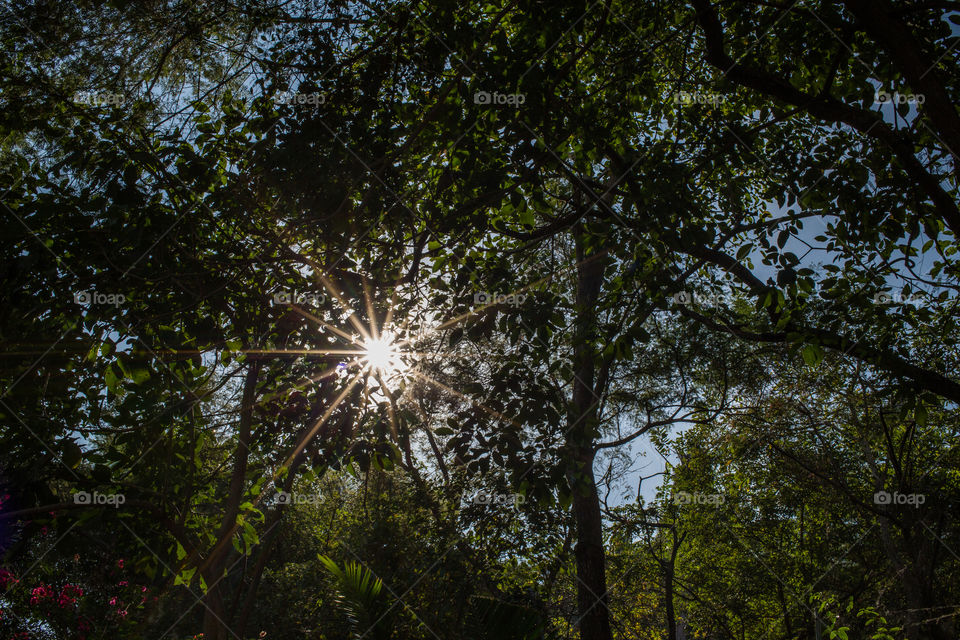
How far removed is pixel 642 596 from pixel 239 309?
9.04m

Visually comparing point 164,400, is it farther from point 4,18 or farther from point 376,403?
point 4,18

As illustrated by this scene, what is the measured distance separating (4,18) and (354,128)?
2644mm

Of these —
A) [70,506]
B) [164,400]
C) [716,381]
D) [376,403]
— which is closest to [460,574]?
[376,403]

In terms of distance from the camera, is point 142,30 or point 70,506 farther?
point 142,30

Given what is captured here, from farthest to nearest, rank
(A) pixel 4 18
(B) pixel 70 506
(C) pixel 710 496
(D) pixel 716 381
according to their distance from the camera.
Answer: (C) pixel 710 496 → (D) pixel 716 381 → (A) pixel 4 18 → (B) pixel 70 506

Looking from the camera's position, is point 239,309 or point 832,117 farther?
point 239,309

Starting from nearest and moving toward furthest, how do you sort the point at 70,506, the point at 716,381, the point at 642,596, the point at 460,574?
1. the point at 70,506
2. the point at 460,574
3. the point at 716,381
4. the point at 642,596

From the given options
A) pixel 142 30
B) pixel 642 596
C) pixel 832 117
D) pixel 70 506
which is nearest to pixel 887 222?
pixel 832 117

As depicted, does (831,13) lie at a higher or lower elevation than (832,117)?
higher

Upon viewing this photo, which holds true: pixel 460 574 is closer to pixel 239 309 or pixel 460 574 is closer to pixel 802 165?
pixel 239 309

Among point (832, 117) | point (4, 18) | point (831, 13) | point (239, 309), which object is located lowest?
point (239, 309)

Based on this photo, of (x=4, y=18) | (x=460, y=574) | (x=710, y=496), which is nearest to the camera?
(x=4, y=18)

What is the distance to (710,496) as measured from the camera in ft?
28.7

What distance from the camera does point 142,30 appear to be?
13.0 feet
